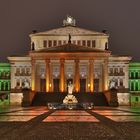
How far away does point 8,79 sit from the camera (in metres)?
116

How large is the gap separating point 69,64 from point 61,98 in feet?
97.2

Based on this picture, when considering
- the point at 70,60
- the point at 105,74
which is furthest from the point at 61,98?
the point at 70,60

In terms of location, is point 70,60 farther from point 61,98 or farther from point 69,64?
point 61,98

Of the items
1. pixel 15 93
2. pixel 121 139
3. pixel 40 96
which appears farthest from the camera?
pixel 15 93

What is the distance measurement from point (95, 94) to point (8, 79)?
41.3m

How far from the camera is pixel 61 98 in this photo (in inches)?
3125

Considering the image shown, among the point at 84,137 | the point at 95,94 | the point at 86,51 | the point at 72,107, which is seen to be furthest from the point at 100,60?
the point at 84,137

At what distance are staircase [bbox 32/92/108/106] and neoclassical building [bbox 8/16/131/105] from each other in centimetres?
1391

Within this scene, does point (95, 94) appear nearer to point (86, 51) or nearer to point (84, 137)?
point (86, 51)

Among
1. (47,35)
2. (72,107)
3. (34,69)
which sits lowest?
(72,107)

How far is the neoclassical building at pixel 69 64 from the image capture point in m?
97.7

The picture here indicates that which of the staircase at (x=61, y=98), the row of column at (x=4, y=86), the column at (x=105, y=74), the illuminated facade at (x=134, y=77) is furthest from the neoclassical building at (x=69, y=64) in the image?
the staircase at (x=61, y=98)

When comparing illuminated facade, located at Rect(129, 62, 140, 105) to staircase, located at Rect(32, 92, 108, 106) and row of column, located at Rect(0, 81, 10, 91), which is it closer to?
row of column, located at Rect(0, 81, 10, 91)

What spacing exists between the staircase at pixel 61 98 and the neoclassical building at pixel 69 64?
45.6 feet
